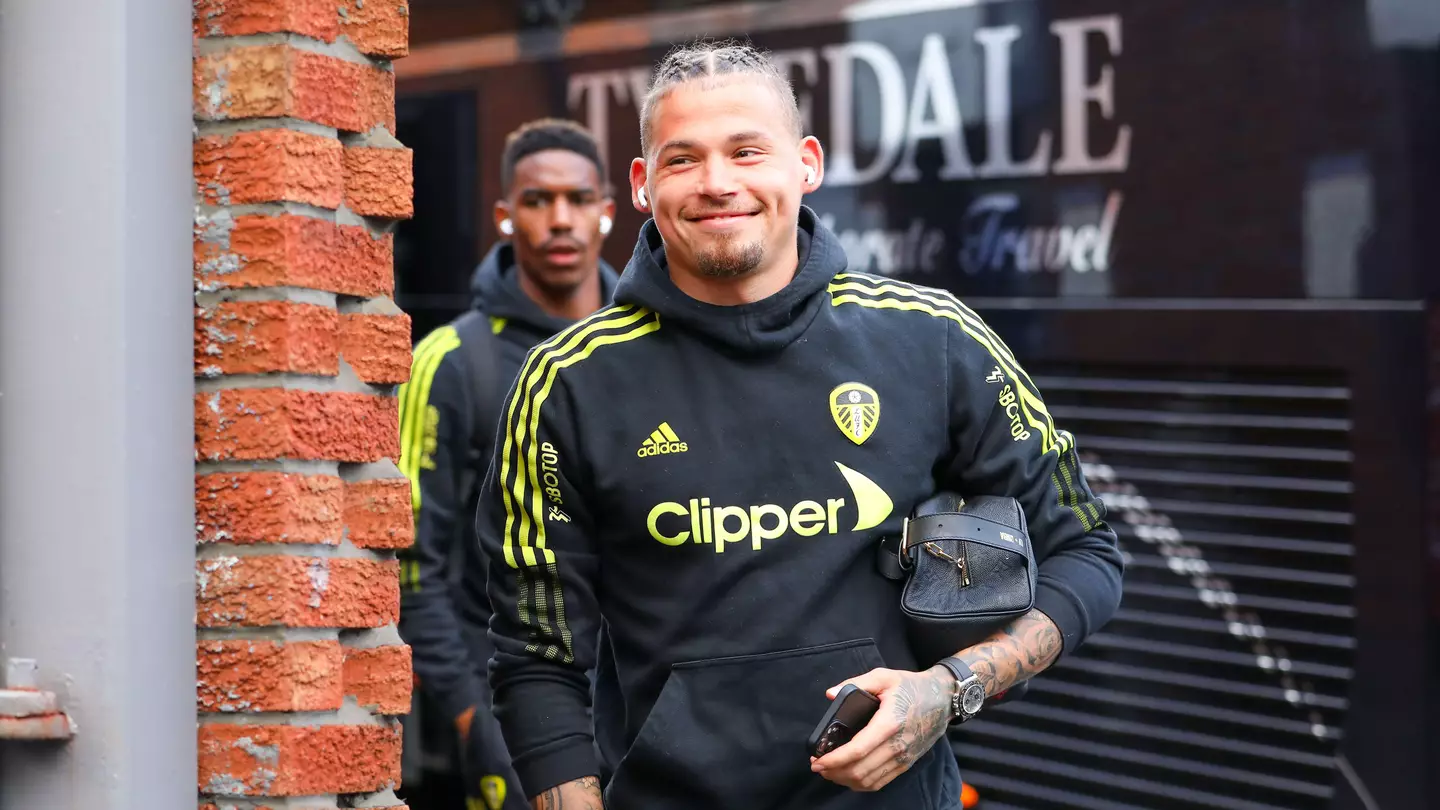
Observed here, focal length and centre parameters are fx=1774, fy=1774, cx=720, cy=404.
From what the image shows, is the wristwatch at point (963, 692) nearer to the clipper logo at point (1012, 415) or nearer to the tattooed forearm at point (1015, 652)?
the tattooed forearm at point (1015, 652)

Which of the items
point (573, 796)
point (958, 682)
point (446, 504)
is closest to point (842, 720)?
point (958, 682)

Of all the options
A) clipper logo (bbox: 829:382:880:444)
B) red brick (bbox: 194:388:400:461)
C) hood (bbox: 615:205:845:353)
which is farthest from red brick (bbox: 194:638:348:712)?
clipper logo (bbox: 829:382:880:444)

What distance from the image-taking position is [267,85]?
8.58ft

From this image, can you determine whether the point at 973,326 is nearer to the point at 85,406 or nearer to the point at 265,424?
the point at 265,424

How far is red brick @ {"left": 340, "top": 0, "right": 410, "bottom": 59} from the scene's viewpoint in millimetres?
2744

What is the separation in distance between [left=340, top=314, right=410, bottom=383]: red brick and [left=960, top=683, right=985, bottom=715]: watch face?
40.1 inches

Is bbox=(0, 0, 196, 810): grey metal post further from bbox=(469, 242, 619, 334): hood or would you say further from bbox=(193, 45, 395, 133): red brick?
bbox=(469, 242, 619, 334): hood

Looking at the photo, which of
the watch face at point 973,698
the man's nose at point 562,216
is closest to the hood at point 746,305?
the watch face at point 973,698

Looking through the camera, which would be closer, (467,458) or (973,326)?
(973,326)

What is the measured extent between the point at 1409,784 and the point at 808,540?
262 cm

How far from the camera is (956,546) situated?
2.74m

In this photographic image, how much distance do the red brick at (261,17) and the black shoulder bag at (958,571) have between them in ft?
3.89

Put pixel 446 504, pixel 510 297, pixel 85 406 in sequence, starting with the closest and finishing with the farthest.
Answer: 1. pixel 85 406
2. pixel 446 504
3. pixel 510 297

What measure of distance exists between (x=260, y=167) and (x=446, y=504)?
78.3 inches
